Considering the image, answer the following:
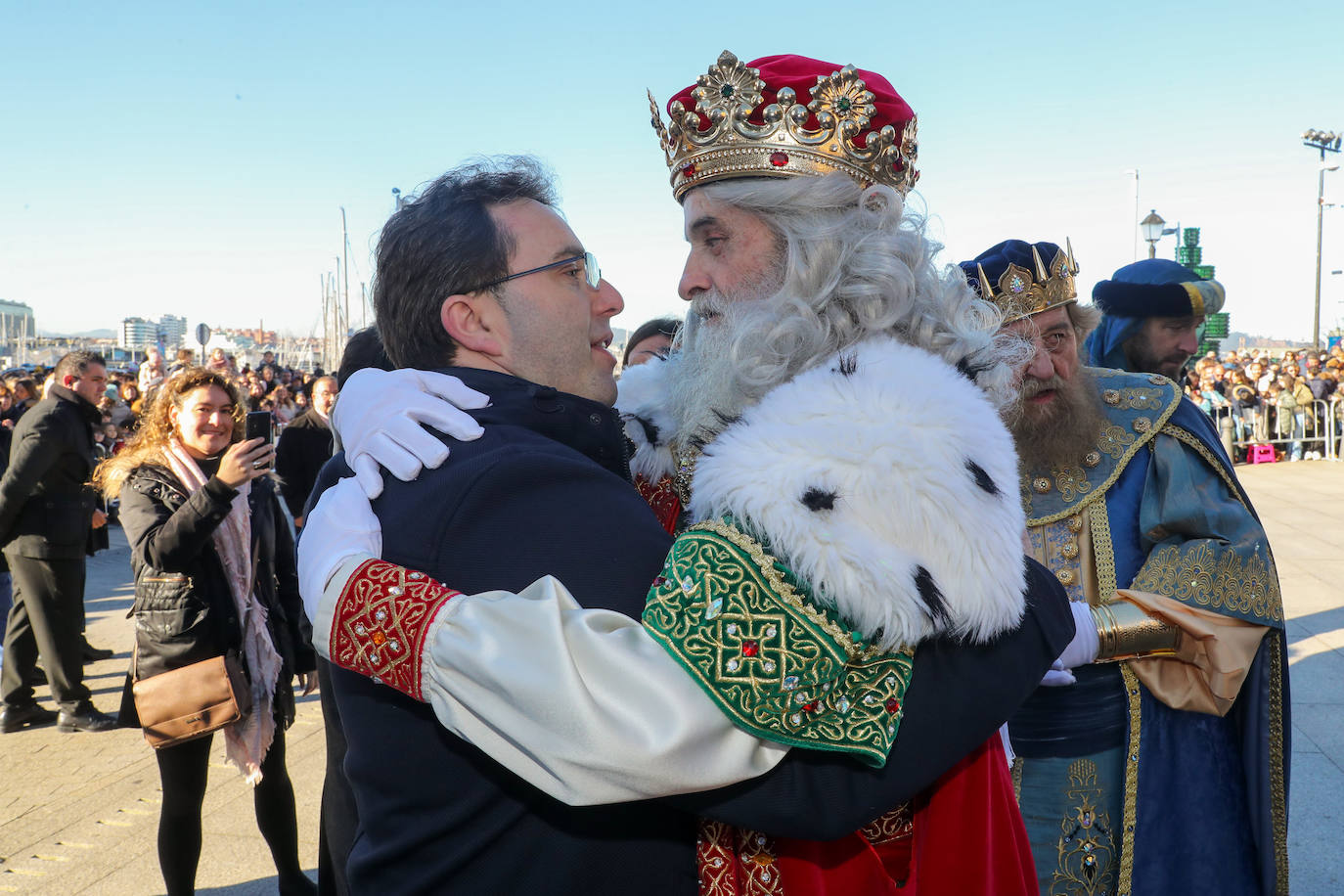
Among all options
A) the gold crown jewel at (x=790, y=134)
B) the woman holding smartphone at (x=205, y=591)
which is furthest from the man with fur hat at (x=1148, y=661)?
the woman holding smartphone at (x=205, y=591)

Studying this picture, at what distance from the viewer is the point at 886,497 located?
4.20 feet

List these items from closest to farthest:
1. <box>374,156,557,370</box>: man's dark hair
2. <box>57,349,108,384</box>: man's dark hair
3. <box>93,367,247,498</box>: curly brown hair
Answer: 1. <box>374,156,557,370</box>: man's dark hair
2. <box>93,367,247,498</box>: curly brown hair
3. <box>57,349,108,384</box>: man's dark hair

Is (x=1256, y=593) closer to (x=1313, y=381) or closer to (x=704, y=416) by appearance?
(x=704, y=416)

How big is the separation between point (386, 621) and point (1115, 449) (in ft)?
7.26

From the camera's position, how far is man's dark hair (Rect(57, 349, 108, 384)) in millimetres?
6270

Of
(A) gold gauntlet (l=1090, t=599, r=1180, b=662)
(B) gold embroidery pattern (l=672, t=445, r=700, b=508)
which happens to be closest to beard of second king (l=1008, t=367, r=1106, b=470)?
(A) gold gauntlet (l=1090, t=599, r=1180, b=662)

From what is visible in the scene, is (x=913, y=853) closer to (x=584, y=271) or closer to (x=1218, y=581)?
(x=584, y=271)

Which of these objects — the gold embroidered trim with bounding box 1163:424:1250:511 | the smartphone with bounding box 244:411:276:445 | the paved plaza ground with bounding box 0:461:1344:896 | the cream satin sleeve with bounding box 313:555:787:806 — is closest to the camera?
the cream satin sleeve with bounding box 313:555:787:806

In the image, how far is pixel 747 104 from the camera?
6.63ft

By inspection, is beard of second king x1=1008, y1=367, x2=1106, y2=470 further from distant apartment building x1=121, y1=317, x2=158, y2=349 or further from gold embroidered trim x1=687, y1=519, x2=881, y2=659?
distant apartment building x1=121, y1=317, x2=158, y2=349

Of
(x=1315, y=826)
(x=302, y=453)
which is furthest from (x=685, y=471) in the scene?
(x=302, y=453)

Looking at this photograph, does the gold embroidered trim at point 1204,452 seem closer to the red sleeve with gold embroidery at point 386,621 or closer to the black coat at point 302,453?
the red sleeve with gold embroidery at point 386,621

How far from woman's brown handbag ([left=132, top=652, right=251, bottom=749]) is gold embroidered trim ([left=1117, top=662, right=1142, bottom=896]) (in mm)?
3054

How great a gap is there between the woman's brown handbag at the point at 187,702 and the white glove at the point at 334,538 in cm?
250
